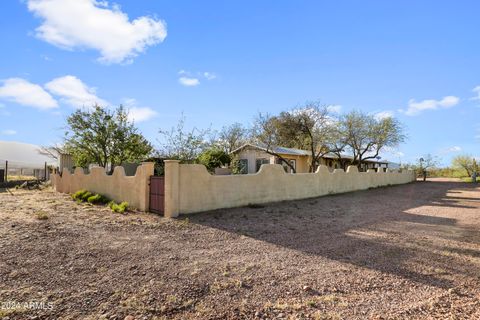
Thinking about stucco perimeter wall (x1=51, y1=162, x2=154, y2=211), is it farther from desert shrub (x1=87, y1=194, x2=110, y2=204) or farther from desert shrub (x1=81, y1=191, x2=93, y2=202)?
desert shrub (x1=81, y1=191, x2=93, y2=202)

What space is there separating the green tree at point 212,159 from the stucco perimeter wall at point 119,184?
488 centimetres

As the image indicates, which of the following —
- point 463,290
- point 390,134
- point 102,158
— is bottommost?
point 463,290

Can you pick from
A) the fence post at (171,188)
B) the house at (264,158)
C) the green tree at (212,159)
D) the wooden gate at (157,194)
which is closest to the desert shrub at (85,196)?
the wooden gate at (157,194)

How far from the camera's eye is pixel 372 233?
7.07 m

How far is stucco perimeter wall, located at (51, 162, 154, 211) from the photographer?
392 inches

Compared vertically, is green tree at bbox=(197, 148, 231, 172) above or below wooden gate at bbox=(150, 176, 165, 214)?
above

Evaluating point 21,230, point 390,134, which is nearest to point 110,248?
point 21,230

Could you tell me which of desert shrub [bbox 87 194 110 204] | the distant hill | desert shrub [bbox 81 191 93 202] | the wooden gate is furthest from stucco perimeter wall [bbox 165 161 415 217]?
the distant hill

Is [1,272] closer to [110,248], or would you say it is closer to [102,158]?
[110,248]

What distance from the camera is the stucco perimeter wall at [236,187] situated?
884cm

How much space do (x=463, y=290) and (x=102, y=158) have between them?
18.9 metres

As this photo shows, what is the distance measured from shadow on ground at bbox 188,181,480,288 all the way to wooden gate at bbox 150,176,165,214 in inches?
45.1

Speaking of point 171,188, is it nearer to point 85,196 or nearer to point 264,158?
point 85,196

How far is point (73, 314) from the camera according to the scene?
3111mm
